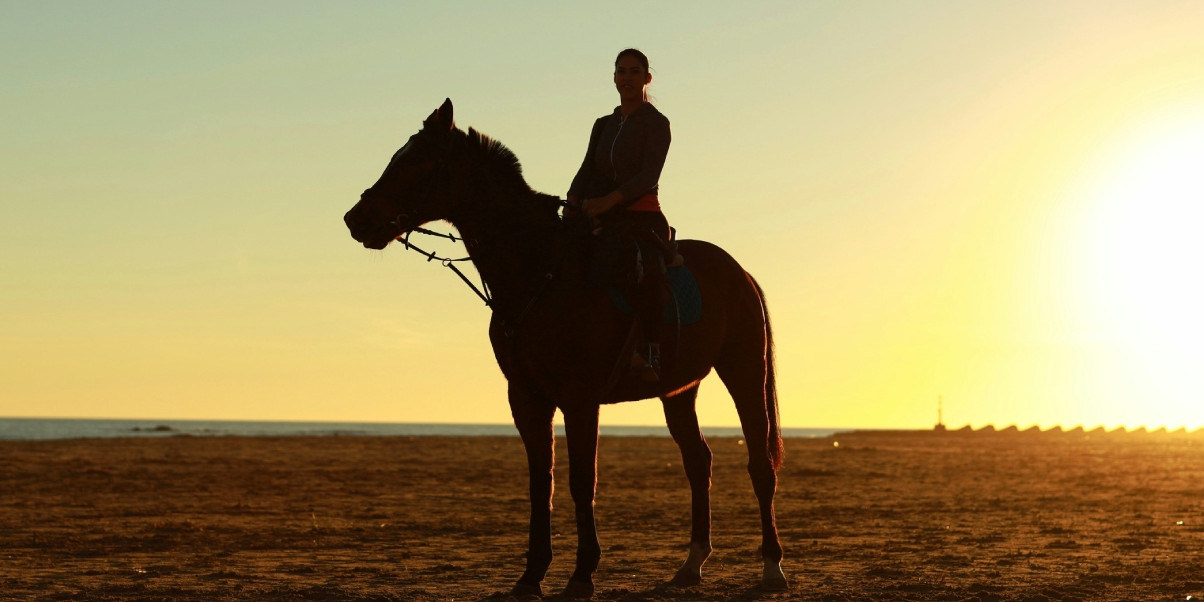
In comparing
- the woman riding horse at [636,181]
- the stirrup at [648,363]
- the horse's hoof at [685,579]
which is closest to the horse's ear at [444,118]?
the woman riding horse at [636,181]

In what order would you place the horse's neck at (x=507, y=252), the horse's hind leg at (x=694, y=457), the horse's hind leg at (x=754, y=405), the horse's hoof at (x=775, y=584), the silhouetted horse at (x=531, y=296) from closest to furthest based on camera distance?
the silhouetted horse at (x=531, y=296), the horse's neck at (x=507, y=252), the horse's hoof at (x=775, y=584), the horse's hind leg at (x=694, y=457), the horse's hind leg at (x=754, y=405)

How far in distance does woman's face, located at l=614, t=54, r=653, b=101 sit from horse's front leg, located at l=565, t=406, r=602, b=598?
227 cm

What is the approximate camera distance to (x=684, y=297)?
8945 millimetres

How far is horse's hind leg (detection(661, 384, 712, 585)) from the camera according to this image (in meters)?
9.58

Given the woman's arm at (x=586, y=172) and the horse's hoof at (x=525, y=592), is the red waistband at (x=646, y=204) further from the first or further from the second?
the horse's hoof at (x=525, y=592)

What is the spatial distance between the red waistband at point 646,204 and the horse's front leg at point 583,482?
60.1 inches

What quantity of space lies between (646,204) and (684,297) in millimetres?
727

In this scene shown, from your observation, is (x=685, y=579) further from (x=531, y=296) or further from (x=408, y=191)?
(x=408, y=191)

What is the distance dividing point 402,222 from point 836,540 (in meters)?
7.27

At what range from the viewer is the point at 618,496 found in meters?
19.9

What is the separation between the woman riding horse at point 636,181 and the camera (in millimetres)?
8352

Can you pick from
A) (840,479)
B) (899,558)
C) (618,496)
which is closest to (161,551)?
(899,558)

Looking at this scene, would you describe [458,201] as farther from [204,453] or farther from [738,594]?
[204,453]

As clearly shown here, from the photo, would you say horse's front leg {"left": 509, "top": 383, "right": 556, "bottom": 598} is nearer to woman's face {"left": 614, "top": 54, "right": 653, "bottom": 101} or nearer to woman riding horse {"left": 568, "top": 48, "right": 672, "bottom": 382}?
woman riding horse {"left": 568, "top": 48, "right": 672, "bottom": 382}
